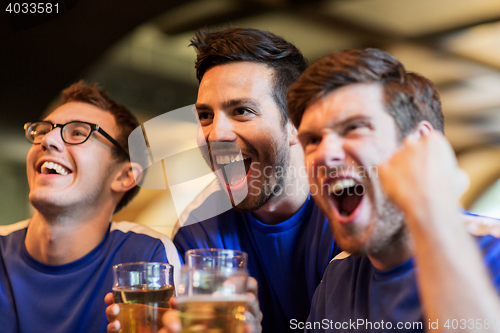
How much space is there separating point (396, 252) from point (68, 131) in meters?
1.33

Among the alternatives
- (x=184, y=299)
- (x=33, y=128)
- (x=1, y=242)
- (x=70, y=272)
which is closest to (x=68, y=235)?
(x=70, y=272)

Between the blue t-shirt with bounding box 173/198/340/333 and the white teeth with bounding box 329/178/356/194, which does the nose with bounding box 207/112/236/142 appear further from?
the white teeth with bounding box 329/178/356/194

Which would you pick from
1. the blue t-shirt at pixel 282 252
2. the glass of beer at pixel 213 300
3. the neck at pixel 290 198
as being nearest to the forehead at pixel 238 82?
the neck at pixel 290 198

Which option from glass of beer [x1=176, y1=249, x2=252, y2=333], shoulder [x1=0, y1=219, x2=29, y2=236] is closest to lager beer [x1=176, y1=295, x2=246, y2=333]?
glass of beer [x1=176, y1=249, x2=252, y2=333]

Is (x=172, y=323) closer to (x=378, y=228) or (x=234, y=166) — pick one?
(x=378, y=228)

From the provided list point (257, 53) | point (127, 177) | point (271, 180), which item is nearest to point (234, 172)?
point (271, 180)

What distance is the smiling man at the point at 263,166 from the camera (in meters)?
1.39

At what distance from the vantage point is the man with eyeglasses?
1.46 m

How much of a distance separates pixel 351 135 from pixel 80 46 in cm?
153

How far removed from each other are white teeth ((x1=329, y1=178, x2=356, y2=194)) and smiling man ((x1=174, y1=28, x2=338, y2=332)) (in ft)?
1.61

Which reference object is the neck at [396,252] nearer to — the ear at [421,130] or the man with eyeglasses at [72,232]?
the ear at [421,130]

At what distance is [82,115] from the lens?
5.56 ft

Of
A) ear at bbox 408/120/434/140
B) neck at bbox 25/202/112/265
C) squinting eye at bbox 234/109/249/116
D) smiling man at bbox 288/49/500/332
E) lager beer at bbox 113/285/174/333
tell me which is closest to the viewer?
smiling man at bbox 288/49/500/332

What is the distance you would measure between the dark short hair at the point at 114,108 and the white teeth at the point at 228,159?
1.63ft
